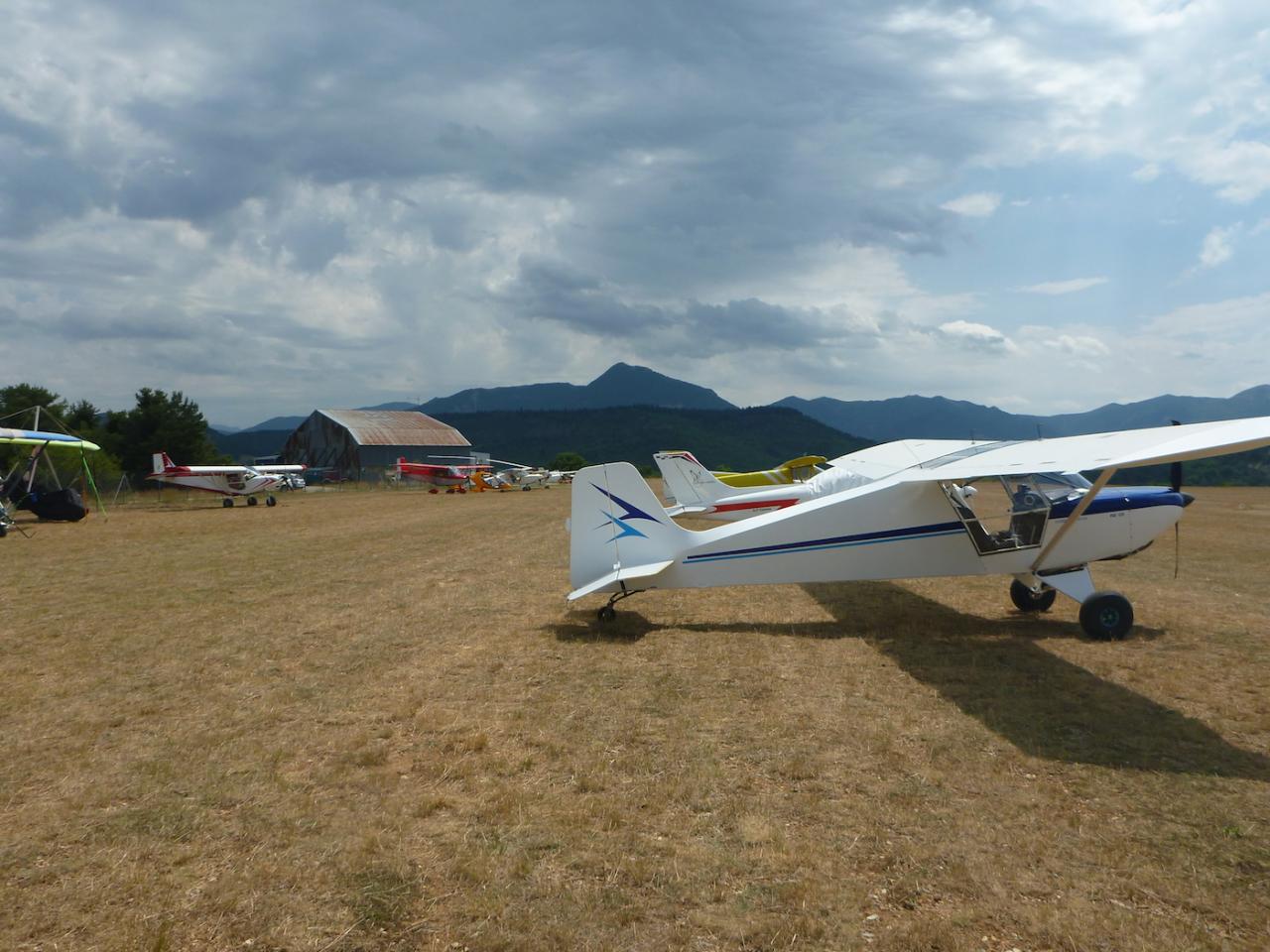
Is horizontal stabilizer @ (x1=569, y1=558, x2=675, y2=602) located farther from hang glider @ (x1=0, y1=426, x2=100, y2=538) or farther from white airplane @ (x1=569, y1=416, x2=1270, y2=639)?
hang glider @ (x1=0, y1=426, x2=100, y2=538)

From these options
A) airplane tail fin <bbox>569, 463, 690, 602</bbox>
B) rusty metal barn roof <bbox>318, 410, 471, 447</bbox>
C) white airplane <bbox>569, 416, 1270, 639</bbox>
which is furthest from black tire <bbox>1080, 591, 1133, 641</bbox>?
rusty metal barn roof <bbox>318, 410, 471, 447</bbox>

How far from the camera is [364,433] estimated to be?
6231 centimetres

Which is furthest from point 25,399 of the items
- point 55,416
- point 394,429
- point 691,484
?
point 691,484

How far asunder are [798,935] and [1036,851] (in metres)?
1.38

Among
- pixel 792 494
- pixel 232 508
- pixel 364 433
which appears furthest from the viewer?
pixel 364 433

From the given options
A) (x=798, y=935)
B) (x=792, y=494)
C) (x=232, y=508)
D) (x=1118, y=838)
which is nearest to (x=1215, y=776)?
(x=1118, y=838)

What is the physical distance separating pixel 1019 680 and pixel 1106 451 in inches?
88.1

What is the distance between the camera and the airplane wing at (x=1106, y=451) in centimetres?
565

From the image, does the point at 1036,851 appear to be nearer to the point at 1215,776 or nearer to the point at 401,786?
the point at 1215,776

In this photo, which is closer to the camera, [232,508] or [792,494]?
[792,494]

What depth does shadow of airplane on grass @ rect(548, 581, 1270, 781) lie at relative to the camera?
4.72 meters

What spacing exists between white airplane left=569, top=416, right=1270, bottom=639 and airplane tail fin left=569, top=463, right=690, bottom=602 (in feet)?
0.03

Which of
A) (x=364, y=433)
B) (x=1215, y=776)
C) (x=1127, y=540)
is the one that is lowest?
(x=1215, y=776)

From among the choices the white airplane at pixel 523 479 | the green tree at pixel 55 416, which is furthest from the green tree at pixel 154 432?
the white airplane at pixel 523 479
